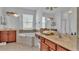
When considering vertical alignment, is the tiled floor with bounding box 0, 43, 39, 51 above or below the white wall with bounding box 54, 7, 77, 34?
below

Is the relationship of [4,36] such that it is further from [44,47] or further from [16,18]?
[44,47]

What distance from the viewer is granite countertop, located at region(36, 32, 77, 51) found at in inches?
59.2

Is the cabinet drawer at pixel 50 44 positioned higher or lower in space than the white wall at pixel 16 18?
lower

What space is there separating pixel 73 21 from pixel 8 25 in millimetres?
808

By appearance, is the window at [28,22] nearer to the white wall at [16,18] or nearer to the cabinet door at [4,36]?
the white wall at [16,18]

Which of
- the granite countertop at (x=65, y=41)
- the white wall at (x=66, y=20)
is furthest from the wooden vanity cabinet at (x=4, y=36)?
the white wall at (x=66, y=20)

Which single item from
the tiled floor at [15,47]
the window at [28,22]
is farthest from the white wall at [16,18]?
the tiled floor at [15,47]

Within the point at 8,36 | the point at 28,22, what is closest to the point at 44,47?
the point at 28,22

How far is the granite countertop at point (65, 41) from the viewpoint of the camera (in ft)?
4.94

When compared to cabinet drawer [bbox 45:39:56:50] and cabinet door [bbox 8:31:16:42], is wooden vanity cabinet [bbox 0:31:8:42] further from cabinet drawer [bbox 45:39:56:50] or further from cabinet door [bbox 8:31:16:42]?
cabinet drawer [bbox 45:39:56:50]

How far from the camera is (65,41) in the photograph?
60.6 inches

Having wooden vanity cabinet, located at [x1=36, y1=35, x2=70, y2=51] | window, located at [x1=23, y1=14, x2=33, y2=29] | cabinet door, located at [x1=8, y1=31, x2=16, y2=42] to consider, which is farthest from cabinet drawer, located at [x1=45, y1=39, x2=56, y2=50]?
cabinet door, located at [x1=8, y1=31, x2=16, y2=42]

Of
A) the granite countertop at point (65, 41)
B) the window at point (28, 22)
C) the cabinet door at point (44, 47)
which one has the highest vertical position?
the window at point (28, 22)
